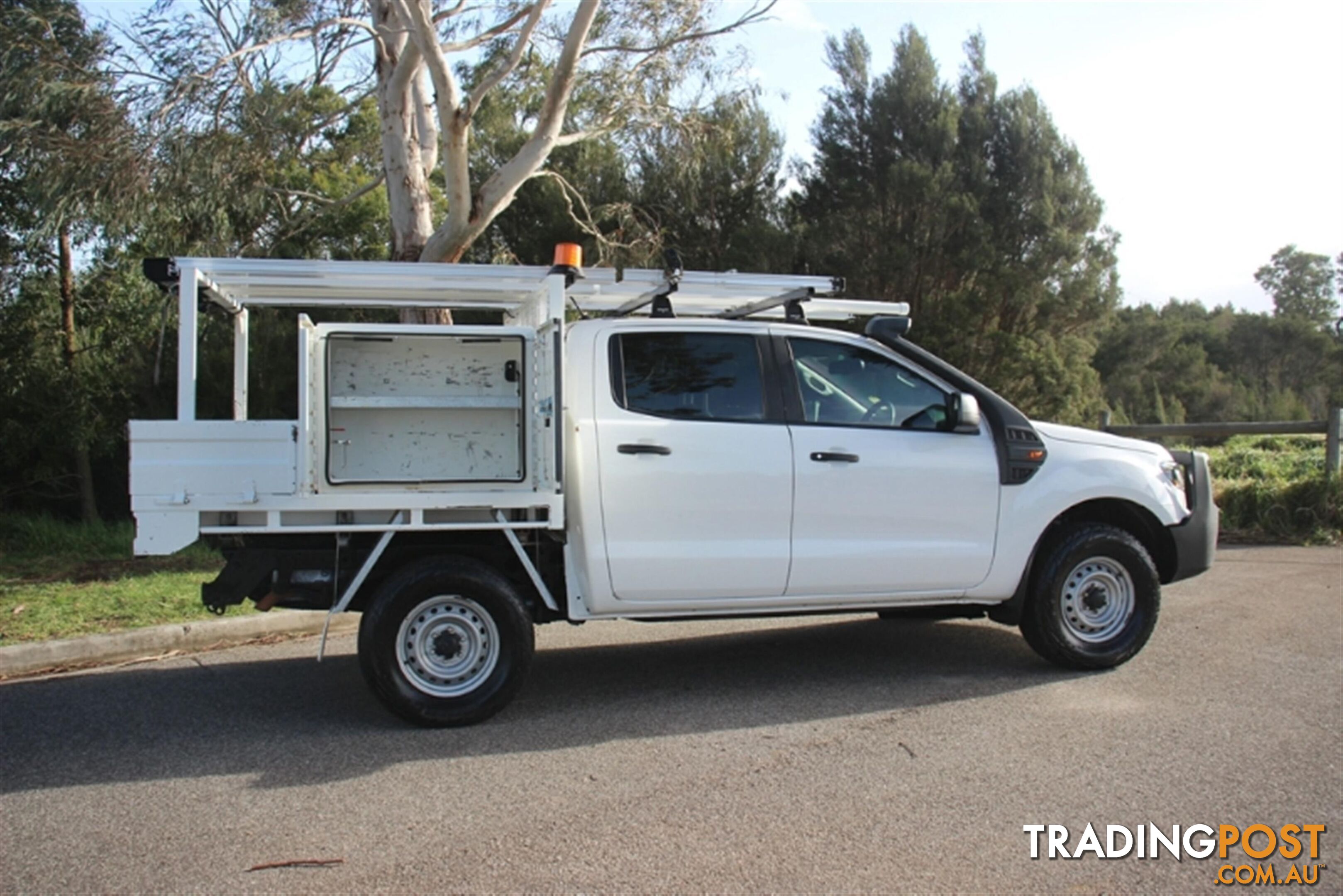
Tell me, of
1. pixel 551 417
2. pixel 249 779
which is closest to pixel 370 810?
pixel 249 779

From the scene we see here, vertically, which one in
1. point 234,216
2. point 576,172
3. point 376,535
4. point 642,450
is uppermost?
point 576,172

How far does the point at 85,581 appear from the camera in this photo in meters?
9.28

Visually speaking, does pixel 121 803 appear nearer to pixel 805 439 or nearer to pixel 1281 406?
pixel 805 439

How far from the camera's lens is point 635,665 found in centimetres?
666

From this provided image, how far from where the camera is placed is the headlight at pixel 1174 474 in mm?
6520

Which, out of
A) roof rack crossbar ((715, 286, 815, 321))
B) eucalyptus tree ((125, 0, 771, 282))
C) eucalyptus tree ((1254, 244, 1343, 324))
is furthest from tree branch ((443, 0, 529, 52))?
eucalyptus tree ((1254, 244, 1343, 324))

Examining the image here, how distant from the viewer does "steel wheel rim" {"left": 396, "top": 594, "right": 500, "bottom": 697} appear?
17.6ft

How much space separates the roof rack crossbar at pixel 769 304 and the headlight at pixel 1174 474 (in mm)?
2331

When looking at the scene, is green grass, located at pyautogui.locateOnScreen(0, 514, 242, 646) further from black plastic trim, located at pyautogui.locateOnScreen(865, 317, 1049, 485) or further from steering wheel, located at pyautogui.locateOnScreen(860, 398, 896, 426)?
black plastic trim, located at pyautogui.locateOnScreen(865, 317, 1049, 485)

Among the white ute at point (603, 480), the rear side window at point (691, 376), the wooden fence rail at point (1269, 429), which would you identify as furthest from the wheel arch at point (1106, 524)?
the wooden fence rail at point (1269, 429)

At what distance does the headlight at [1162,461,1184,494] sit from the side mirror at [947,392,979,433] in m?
1.33

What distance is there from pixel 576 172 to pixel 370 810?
1643cm

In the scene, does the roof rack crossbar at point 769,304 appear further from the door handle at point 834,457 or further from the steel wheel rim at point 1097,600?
the steel wheel rim at point 1097,600

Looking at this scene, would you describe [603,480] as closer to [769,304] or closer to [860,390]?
[860,390]
